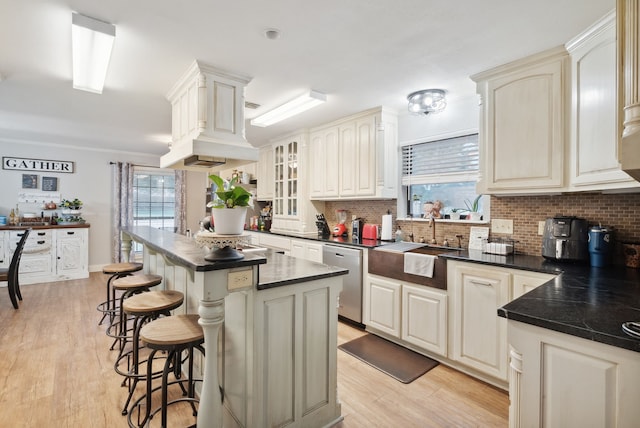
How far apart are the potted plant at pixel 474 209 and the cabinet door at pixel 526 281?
0.98m

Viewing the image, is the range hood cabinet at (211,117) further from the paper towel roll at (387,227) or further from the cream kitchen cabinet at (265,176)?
the cream kitchen cabinet at (265,176)

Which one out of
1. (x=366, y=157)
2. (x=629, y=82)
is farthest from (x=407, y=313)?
(x=629, y=82)

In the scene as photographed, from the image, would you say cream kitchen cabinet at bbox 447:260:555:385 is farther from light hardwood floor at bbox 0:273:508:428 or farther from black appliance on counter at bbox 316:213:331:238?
black appliance on counter at bbox 316:213:331:238

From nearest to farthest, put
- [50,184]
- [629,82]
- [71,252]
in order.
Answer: [629,82]
[71,252]
[50,184]

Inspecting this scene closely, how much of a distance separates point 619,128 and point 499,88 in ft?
5.74

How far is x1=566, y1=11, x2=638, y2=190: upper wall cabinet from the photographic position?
177 cm

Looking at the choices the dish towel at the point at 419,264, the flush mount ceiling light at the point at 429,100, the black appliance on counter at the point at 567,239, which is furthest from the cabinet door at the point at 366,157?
the black appliance on counter at the point at 567,239

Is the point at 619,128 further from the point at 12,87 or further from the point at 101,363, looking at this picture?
the point at 12,87

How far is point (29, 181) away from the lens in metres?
5.46

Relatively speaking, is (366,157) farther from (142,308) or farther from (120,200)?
(120,200)

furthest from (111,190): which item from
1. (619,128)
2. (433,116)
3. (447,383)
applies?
(619,128)

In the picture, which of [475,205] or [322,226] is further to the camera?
[322,226]

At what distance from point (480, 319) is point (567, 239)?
2.69 ft

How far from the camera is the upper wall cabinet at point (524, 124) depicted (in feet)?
6.99
